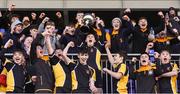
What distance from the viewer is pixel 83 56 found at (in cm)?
1647

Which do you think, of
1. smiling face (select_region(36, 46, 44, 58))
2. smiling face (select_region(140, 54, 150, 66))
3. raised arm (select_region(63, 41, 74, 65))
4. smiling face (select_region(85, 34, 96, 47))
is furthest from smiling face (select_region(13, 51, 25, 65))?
smiling face (select_region(140, 54, 150, 66))

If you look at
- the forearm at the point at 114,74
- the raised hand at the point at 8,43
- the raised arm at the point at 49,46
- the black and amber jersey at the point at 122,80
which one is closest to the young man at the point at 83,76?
the forearm at the point at 114,74

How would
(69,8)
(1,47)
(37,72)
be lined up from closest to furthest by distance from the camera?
(37,72) → (1,47) → (69,8)

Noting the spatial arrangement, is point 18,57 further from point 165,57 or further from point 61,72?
point 165,57

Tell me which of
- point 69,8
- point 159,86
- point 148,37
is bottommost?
point 159,86

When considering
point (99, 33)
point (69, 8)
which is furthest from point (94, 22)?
point (69, 8)

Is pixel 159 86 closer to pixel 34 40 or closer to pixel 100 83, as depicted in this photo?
pixel 100 83

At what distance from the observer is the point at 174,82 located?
54.7 feet

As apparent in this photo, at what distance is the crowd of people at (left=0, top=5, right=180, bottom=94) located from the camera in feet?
52.6

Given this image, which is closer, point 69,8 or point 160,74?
point 160,74

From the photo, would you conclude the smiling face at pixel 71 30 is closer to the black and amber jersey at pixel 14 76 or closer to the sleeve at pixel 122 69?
the sleeve at pixel 122 69

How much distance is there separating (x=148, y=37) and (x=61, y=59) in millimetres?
2630

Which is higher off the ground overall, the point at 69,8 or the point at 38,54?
the point at 69,8

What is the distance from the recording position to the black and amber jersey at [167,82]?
54.2 ft
